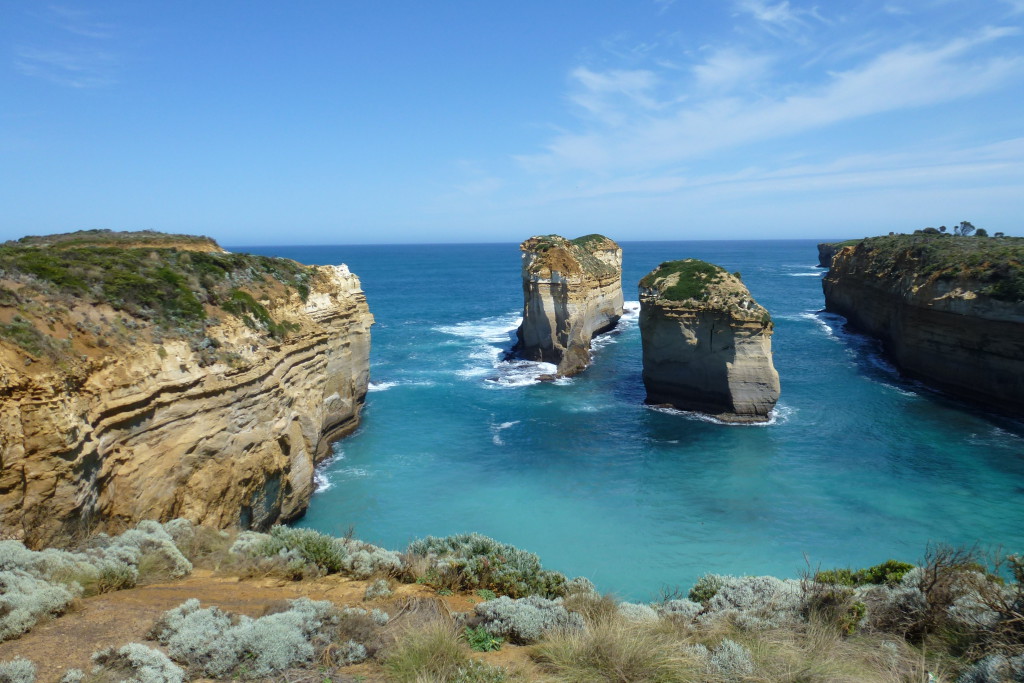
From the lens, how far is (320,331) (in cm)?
1989

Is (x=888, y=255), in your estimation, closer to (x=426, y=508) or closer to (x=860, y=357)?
(x=860, y=357)

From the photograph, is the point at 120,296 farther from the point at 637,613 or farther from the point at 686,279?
the point at 686,279

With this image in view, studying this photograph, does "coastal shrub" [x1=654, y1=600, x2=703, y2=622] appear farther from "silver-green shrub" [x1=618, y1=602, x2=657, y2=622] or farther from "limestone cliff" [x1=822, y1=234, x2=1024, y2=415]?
"limestone cliff" [x1=822, y1=234, x2=1024, y2=415]

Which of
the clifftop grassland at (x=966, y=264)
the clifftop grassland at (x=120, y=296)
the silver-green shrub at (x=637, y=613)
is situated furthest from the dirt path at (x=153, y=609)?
the clifftop grassland at (x=966, y=264)

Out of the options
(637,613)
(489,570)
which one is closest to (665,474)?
(489,570)

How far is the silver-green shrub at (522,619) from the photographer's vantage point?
7.52 m

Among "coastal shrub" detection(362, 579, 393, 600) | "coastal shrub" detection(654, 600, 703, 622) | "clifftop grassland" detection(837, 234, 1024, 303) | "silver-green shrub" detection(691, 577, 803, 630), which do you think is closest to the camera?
"silver-green shrub" detection(691, 577, 803, 630)

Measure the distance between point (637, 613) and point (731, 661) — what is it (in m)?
2.21

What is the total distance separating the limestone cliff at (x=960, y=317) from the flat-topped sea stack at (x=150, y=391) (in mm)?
31052

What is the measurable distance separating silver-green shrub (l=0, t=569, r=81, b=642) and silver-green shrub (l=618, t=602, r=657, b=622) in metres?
7.04

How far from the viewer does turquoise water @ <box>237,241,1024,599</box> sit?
57.6ft

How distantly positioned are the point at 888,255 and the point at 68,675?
167 ft

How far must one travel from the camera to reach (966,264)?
3141 cm

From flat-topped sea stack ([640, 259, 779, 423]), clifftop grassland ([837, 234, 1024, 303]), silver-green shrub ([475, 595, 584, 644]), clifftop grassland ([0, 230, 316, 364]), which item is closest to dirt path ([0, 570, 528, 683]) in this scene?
silver-green shrub ([475, 595, 584, 644])
